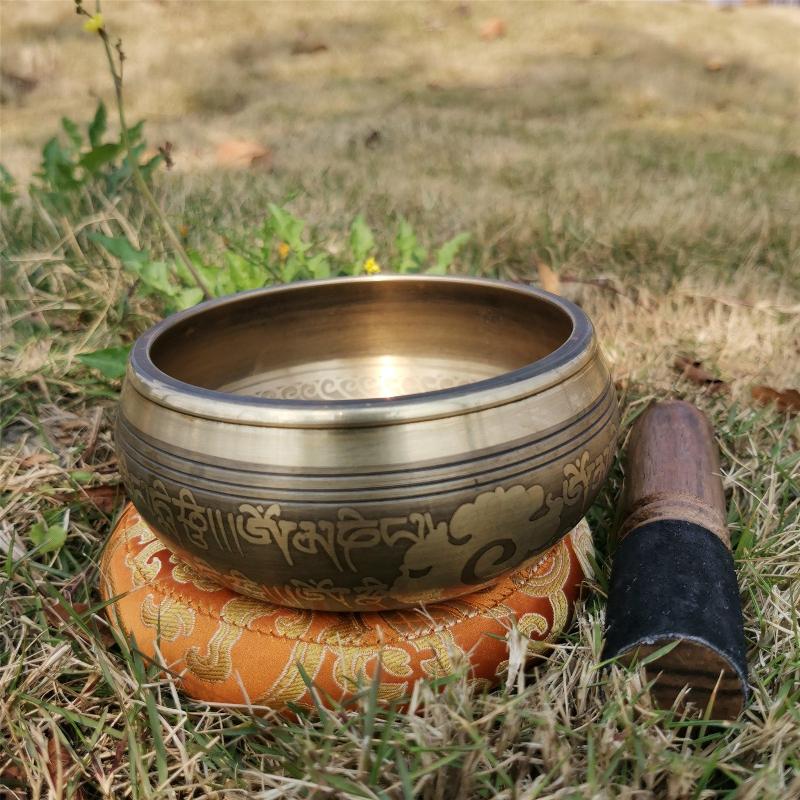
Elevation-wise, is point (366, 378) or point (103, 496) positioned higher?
point (366, 378)

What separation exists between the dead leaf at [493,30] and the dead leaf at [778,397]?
21.6 feet

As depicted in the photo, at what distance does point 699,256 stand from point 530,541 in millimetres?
2011

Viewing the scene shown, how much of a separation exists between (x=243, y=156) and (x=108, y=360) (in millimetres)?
2775

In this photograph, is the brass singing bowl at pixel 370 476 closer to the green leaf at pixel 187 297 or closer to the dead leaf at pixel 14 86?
the green leaf at pixel 187 297

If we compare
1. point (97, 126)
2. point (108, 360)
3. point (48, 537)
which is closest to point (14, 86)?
point (97, 126)

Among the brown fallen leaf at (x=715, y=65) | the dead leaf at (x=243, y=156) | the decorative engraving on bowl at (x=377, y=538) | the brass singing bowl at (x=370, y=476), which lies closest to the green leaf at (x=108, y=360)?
the brass singing bowl at (x=370, y=476)

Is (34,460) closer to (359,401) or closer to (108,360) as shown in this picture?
(108,360)

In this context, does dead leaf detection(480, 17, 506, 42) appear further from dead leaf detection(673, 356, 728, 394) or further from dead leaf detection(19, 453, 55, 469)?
dead leaf detection(19, 453, 55, 469)

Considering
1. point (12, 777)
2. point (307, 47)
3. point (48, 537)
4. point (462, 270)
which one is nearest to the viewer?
point (12, 777)

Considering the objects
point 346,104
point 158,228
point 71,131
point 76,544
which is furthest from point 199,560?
point 346,104

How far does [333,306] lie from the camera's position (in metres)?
1.61

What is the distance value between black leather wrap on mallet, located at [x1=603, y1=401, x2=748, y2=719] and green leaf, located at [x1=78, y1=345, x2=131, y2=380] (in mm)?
1047

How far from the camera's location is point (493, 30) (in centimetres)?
768

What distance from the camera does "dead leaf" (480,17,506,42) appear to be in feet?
25.1
